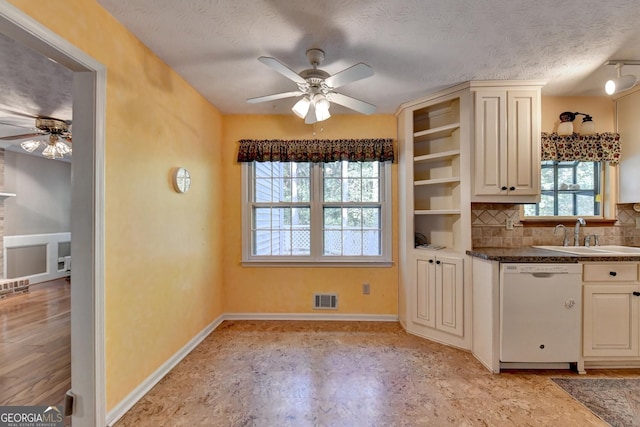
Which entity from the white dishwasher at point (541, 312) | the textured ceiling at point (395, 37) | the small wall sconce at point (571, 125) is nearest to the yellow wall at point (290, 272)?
the textured ceiling at point (395, 37)

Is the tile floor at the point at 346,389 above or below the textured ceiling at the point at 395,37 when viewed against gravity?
below

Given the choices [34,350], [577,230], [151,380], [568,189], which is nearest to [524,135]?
[568,189]

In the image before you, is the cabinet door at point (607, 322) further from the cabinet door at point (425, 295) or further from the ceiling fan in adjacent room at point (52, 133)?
the ceiling fan in adjacent room at point (52, 133)

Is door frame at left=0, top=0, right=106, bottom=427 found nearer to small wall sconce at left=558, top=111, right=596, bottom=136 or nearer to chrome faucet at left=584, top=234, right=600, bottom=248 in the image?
small wall sconce at left=558, top=111, right=596, bottom=136

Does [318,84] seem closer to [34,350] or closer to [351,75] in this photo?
[351,75]

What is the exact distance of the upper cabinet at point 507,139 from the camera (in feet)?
8.35

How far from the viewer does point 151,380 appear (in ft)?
6.75

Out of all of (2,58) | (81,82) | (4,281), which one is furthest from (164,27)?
(4,281)

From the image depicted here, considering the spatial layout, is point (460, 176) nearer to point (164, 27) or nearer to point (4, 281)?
point (164, 27)

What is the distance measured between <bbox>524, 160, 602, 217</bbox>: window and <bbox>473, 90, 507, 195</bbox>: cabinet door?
724 millimetres

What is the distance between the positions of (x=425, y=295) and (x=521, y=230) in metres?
1.21

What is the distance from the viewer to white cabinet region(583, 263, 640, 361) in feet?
7.32

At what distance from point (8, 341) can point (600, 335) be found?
532 cm

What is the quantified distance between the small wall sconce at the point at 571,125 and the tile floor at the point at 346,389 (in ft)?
7.13
